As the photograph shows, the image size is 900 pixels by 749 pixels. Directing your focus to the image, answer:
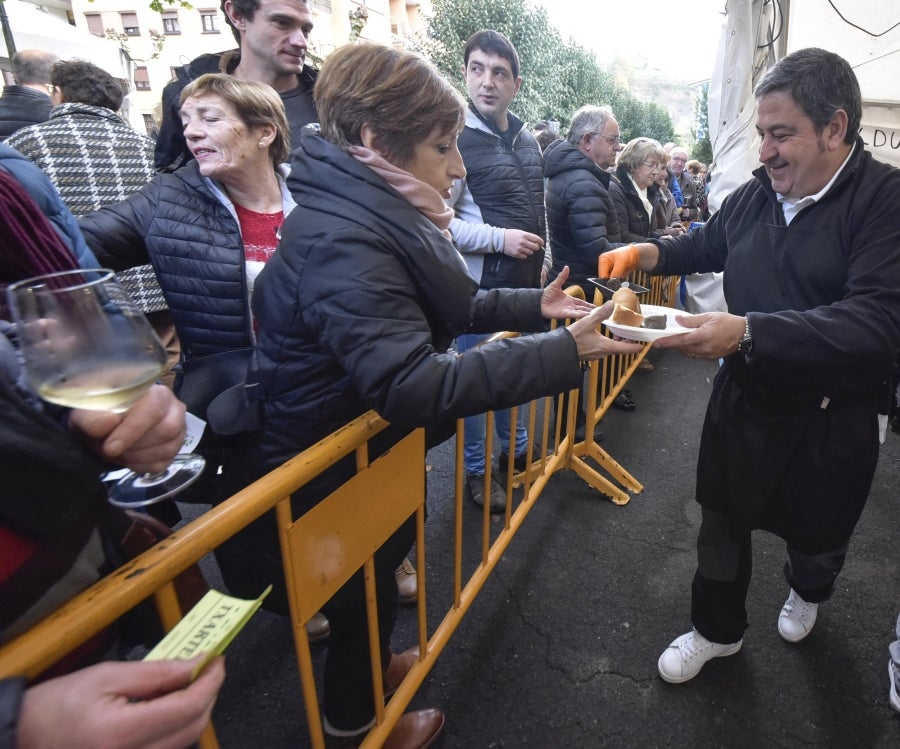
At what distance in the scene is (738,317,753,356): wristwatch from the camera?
5.41ft

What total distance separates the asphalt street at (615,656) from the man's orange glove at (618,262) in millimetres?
1543

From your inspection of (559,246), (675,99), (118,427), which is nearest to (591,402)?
(559,246)

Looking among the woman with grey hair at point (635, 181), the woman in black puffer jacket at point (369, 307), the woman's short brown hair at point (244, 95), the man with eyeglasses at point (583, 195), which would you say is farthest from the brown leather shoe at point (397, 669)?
the woman with grey hair at point (635, 181)

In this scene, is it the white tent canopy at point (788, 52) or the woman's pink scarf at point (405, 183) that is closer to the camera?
the woman's pink scarf at point (405, 183)

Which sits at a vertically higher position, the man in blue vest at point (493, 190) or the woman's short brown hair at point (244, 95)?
the woman's short brown hair at point (244, 95)

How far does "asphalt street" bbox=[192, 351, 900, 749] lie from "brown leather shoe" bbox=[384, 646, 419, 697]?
210mm

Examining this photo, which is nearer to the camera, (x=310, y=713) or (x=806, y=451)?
(x=310, y=713)

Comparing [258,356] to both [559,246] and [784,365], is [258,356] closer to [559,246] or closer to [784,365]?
[784,365]

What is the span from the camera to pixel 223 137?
6.57 ft

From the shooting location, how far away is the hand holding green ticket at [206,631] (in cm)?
74

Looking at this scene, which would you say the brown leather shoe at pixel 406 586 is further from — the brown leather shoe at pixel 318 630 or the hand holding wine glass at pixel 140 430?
the hand holding wine glass at pixel 140 430

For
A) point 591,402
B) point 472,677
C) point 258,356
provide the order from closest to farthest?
point 258,356, point 472,677, point 591,402

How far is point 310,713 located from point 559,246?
3.69 meters

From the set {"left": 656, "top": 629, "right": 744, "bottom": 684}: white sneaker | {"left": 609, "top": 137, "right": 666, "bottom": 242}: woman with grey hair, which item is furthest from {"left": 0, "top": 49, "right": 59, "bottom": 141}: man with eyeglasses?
{"left": 656, "top": 629, "right": 744, "bottom": 684}: white sneaker
